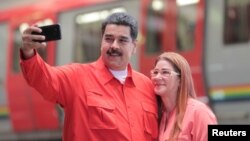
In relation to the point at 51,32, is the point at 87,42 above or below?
below

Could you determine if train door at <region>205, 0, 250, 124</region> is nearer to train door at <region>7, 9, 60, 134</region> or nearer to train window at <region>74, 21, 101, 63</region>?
train window at <region>74, 21, 101, 63</region>

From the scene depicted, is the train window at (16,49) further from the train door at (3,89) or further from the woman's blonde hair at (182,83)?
the woman's blonde hair at (182,83)

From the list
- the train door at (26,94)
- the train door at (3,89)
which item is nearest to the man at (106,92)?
the train door at (26,94)

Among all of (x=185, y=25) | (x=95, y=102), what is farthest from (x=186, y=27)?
(x=95, y=102)

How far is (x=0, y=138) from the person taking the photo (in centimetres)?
866

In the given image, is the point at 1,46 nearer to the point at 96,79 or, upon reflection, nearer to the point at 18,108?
the point at 18,108

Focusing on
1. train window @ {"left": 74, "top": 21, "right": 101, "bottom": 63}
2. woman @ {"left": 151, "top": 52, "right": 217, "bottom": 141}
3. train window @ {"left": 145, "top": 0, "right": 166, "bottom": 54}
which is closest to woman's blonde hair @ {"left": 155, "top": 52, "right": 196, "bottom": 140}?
woman @ {"left": 151, "top": 52, "right": 217, "bottom": 141}

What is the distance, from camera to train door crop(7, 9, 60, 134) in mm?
7883

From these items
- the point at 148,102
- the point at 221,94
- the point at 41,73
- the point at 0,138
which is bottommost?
the point at 0,138

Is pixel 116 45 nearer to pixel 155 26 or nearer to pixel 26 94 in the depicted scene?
pixel 155 26

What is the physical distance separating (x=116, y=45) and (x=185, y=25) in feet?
12.8

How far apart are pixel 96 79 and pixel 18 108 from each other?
5683mm

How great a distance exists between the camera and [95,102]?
268 cm

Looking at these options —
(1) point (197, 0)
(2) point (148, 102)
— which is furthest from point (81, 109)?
(1) point (197, 0)
